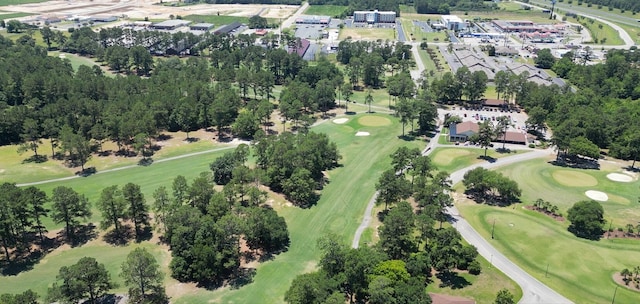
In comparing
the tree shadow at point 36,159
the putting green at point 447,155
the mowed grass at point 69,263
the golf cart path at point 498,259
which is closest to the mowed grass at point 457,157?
the putting green at point 447,155

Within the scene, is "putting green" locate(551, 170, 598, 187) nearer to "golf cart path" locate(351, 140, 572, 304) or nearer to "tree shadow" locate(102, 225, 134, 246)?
"golf cart path" locate(351, 140, 572, 304)

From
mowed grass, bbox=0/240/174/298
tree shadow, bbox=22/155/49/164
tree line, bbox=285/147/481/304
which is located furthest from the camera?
tree shadow, bbox=22/155/49/164

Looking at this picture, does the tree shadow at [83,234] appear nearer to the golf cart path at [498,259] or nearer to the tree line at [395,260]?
the tree line at [395,260]

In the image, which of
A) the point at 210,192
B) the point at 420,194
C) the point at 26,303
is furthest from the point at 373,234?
the point at 26,303

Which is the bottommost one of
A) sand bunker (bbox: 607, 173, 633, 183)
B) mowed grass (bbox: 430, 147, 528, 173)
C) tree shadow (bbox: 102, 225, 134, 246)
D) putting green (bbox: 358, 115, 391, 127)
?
tree shadow (bbox: 102, 225, 134, 246)

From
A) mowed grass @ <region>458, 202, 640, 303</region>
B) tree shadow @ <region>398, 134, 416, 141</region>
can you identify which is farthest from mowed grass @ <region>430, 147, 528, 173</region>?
mowed grass @ <region>458, 202, 640, 303</region>

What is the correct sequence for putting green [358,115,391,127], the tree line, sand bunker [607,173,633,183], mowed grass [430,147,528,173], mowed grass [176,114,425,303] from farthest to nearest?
putting green [358,115,391,127] < mowed grass [430,147,528,173] < sand bunker [607,173,633,183] < mowed grass [176,114,425,303] < the tree line

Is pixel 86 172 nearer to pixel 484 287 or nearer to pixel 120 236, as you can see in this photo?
pixel 120 236
